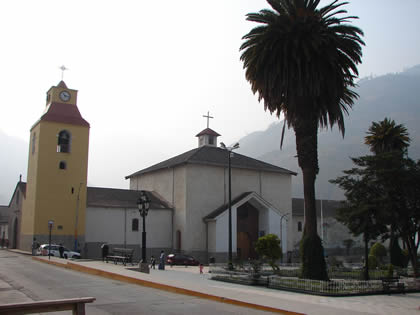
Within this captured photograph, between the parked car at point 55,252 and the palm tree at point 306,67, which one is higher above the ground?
the palm tree at point 306,67

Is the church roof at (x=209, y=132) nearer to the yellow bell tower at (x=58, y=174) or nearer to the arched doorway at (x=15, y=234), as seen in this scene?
the yellow bell tower at (x=58, y=174)

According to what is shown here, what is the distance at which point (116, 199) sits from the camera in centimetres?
4756

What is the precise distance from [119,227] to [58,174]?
28.0ft

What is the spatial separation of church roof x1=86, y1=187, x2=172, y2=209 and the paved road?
2498cm

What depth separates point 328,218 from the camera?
6544 cm

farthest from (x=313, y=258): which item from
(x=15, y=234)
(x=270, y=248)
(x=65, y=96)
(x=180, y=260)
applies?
(x=15, y=234)

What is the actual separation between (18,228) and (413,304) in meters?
46.6

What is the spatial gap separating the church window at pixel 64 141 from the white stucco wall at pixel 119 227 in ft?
23.4

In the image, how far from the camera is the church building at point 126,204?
44719mm

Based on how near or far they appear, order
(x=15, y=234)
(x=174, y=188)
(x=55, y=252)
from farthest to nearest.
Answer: (x=15, y=234), (x=174, y=188), (x=55, y=252)

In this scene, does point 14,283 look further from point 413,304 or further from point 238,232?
point 238,232

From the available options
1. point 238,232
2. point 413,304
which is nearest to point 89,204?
point 238,232

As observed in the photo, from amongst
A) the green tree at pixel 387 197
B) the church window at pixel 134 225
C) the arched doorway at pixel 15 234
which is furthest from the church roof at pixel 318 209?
the green tree at pixel 387 197

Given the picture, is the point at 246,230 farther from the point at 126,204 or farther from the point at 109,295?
the point at 109,295
